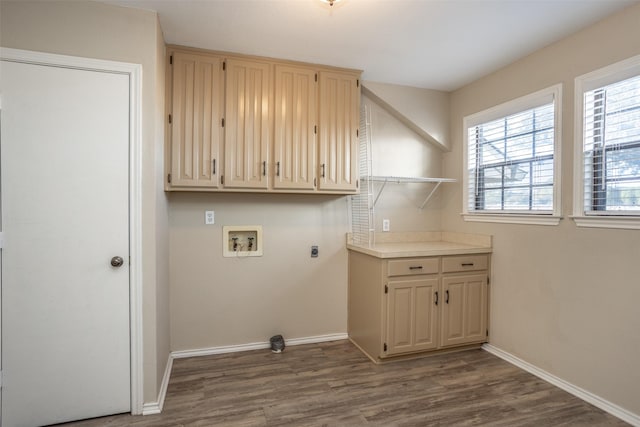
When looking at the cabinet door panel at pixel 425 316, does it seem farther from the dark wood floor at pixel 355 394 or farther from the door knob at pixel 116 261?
the door knob at pixel 116 261

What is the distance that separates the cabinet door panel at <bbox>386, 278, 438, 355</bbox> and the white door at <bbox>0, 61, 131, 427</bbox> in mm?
1867

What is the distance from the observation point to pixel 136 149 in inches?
79.4

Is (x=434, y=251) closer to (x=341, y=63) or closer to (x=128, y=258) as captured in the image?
(x=341, y=63)

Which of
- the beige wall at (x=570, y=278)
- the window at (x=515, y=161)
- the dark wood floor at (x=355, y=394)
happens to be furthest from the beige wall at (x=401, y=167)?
the dark wood floor at (x=355, y=394)

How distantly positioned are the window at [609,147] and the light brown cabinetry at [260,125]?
5.35 ft

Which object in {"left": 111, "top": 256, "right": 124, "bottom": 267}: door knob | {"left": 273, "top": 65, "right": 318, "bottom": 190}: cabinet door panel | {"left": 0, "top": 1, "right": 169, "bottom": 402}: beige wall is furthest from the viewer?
{"left": 273, "top": 65, "right": 318, "bottom": 190}: cabinet door panel

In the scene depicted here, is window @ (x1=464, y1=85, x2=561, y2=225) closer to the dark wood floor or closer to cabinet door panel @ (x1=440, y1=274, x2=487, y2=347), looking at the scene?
cabinet door panel @ (x1=440, y1=274, x2=487, y2=347)

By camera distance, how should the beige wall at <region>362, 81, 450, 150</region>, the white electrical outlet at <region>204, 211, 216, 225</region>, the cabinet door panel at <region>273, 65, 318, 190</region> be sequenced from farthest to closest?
the beige wall at <region>362, 81, 450, 150</region> → the white electrical outlet at <region>204, 211, 216, 225</region> → the cabinet door panel at <region>273, 65, 318, 190</region>

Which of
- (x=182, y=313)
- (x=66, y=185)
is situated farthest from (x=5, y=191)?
(x=182, y=313)

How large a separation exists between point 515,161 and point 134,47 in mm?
2936

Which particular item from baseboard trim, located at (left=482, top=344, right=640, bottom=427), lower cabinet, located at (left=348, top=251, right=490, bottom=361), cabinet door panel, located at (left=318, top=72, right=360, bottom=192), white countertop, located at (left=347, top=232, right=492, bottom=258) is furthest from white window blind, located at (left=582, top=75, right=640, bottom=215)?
cabinet door panel, located at (left=318, top=72, right=360, bottom=192)

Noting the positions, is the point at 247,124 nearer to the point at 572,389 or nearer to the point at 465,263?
the point at 465,263

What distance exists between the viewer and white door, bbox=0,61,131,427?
1.85 meters

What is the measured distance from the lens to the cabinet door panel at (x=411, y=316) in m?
2.69
